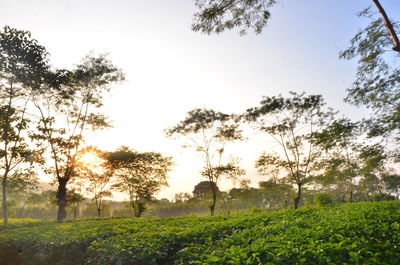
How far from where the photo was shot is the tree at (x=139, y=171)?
36250 mm

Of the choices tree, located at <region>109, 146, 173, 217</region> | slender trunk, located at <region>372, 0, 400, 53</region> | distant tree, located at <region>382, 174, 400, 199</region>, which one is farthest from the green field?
distant tree, located at <region>382, 174, 400, 199</region>

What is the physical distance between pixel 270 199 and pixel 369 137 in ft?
220

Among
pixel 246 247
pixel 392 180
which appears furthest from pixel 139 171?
pixel 392 180

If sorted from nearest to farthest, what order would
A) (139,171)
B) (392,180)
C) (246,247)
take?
(246,247) < (139,171) < (392,180)

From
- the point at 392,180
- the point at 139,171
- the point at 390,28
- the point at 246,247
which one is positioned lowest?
the point at 392,180

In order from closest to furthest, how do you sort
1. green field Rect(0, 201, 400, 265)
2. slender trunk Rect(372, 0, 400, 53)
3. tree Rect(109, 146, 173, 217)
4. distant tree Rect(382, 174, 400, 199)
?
green field Rect(0, 201, 400, 265)
slender trunk Rect(372, 0, 400, 53)
tree Rect(109, 146, 173, 217)
distant tree Rect(382, 174, 400, 199)

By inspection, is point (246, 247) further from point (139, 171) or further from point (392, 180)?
point (392, 180)

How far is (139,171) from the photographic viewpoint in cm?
3738

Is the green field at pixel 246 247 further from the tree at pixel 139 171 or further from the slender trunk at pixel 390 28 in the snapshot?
the tree at pixel 139 171

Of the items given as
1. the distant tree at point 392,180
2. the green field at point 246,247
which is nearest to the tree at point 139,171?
the green field at point 246,247

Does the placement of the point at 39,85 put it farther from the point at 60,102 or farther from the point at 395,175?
the point at 395,175

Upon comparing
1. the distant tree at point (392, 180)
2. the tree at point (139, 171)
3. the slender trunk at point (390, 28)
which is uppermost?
the slender trunk at point (390, 28)

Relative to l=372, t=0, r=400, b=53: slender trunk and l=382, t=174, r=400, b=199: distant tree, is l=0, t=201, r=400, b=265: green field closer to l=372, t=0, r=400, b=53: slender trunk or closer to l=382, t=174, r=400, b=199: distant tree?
l=372, t=0, r=400, b=53: slender trunk

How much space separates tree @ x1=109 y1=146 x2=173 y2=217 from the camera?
119 feet
